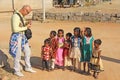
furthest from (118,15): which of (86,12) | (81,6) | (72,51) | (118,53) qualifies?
(72,51)

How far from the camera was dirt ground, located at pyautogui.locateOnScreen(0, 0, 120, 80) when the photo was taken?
946cm

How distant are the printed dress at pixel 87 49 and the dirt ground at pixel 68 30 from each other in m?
0.44

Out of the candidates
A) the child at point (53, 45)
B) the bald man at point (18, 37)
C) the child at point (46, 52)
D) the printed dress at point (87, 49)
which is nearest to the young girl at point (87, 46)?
the printed dress at point (87, 49)

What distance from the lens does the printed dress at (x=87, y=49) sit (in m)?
9.46

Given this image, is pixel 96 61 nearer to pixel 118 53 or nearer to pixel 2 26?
pixel 118 53

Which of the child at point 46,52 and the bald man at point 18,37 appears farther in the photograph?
the child at point 46,52

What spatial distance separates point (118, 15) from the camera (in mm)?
17422

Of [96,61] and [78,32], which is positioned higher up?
[78,32]

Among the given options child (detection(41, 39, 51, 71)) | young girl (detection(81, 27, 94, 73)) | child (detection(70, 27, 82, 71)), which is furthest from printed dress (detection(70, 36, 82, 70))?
child (detection(41, 39, 51, 71))

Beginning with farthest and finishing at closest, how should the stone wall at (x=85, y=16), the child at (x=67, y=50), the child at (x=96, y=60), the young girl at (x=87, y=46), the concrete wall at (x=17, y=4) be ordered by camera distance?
the concrete wall at (x=17, y=4)
the stone wall at (x=85, y=16)
the child at (x=67, y=50)
the young girl at (x=87, y=46)
the child at (x=96, y=60)

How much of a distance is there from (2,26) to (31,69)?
7.73m

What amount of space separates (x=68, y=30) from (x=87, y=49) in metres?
6.37

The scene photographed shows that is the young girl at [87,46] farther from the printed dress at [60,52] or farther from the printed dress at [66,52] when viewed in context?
the printed dress at [60,52]

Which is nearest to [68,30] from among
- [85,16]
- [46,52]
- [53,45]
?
[85,16]
